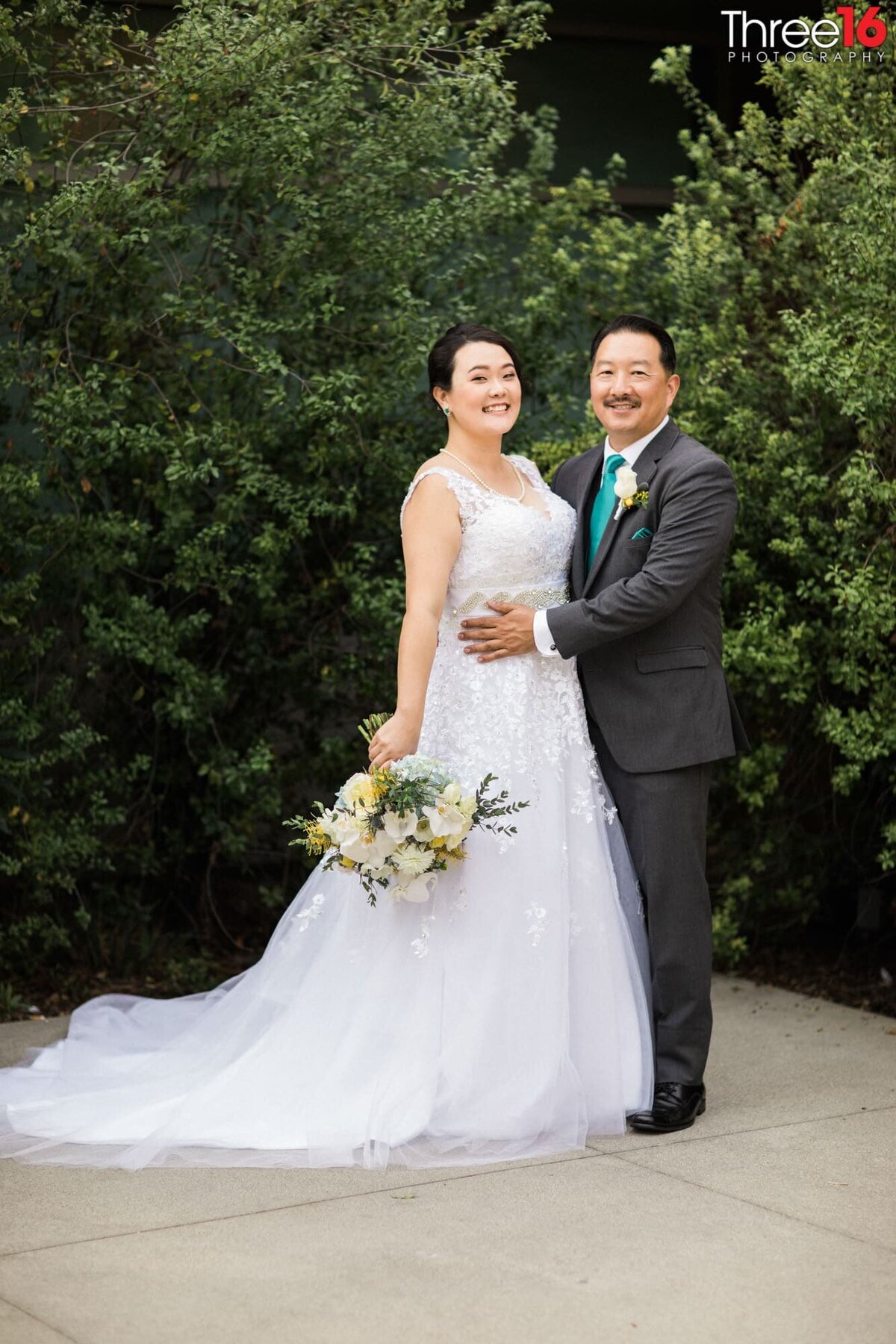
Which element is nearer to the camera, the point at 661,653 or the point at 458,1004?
the point at 458,1004

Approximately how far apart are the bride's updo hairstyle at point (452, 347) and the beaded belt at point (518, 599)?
1.96 feet

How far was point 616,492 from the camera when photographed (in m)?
4.45

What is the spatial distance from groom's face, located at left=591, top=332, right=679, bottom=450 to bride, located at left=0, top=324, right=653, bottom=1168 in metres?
0.26

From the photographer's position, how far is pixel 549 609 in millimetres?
4430

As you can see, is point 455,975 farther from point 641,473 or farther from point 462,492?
point 641,473

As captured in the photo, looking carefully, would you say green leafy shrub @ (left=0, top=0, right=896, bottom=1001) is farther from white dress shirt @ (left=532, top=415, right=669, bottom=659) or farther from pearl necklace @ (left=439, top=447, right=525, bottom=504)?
pearl necklace @ (left=439, top=447, right=525, bottom=504)

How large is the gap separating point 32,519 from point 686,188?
117 inches

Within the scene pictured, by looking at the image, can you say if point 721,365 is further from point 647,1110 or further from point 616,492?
point 647,1110

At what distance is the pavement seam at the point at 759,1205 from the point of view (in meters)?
3.53

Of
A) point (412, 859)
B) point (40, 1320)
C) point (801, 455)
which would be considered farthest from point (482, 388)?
point (40, 1320)

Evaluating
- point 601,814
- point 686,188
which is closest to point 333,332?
point 686,188

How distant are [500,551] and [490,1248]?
185 centimetres

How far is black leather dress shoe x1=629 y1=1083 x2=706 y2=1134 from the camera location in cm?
430

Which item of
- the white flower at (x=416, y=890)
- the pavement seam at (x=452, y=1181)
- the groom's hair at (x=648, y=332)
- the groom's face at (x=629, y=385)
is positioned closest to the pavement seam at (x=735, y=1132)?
the pavement seam at (x=452, y=1181)
